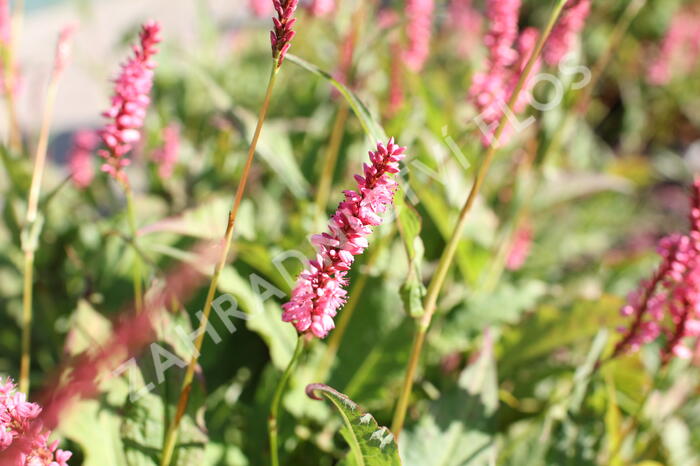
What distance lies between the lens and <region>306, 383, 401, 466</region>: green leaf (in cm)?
72

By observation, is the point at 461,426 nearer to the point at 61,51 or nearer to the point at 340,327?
the point at 340,327

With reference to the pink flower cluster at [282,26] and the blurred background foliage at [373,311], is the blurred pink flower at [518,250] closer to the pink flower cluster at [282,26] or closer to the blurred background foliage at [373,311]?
the blurred background foliage at [373,311]

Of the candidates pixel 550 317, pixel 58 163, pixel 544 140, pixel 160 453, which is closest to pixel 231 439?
pixel 160 453

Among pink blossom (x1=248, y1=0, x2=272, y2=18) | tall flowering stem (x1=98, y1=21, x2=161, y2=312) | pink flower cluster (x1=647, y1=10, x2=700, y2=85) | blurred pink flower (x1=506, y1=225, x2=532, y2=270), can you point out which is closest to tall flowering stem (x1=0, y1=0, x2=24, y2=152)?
tall flowering stem (x1=98, y1=21, x2=161, y2=312)

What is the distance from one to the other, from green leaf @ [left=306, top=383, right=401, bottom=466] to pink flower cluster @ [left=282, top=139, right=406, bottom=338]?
10 cm

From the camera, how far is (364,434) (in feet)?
2.48

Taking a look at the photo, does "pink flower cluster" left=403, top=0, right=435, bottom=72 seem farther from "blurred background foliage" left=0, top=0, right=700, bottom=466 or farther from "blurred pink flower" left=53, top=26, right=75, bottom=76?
"blurred pink flower" left=53, top=26, right=75, bottom=76

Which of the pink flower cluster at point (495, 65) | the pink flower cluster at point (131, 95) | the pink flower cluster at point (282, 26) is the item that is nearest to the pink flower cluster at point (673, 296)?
the pink flower cluster at point (495, 65)

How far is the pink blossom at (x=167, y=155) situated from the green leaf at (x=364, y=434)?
3.31 feet

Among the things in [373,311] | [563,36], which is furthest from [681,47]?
[373,311]

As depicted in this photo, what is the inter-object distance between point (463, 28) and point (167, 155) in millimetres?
2179

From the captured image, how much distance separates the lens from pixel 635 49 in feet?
15.4

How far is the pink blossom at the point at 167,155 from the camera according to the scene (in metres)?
1.62

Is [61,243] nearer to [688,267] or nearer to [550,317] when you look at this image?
[550,317]
